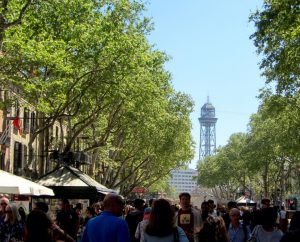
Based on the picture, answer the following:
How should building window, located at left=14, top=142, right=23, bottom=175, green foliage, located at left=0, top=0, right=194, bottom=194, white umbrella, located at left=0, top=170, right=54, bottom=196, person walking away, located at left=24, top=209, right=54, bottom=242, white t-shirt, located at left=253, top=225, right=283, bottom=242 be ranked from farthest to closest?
building window, located at left=14, top=142, right=23, bottom=175, green foliage, located at left=0, top=0, right=194, bottom=194, white umbrella, located at left=0, top=170, right=54, bottom=196, white t-shirt, located at left=253, top=225, right=283, bottom=242, person walking away, located at left=24, top=209, right=54, bottom=242

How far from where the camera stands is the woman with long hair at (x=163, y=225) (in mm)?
6217

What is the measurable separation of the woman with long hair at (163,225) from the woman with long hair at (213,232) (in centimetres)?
99

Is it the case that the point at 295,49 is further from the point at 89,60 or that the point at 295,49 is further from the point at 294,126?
the point at 294,126

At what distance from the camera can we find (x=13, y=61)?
928 inches

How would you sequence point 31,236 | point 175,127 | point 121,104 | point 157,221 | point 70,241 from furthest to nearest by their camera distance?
1. point 175,127
2. point 121,104
3. point 70,241
4. point 157,221
5. point 31,236

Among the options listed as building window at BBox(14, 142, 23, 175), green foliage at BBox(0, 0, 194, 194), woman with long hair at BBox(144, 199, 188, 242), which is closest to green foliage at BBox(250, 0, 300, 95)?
green foliage at BBox(0, 0, 194, 194)

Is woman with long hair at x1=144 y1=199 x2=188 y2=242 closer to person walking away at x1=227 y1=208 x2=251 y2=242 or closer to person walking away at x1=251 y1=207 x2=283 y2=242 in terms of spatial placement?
person walking away at x1=251 y1=207 x2=283 y2=242

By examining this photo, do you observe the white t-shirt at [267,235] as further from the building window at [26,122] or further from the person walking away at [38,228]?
the building window at [26,122]

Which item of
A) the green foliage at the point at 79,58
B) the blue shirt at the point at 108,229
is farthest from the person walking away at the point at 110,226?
the green foliage at the point at 79,58

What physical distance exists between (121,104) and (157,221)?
93.5 feet

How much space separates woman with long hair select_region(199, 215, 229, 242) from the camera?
23.6ft

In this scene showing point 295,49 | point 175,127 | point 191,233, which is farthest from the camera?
point 175,127

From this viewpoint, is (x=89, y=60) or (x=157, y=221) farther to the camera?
(x=89, y=60)

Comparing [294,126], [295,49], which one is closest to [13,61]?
[295,49]
